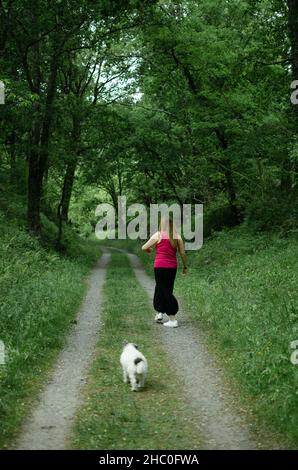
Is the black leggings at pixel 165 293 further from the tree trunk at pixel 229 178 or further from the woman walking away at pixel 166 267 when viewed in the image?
the tree trunk at pixel 229 178

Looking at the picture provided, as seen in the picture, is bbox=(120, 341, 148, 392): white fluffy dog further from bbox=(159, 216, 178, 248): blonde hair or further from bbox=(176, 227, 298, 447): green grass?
bbox=(159, 216, 178, 248): blonde hair

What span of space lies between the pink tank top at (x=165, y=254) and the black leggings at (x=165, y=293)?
113 mm

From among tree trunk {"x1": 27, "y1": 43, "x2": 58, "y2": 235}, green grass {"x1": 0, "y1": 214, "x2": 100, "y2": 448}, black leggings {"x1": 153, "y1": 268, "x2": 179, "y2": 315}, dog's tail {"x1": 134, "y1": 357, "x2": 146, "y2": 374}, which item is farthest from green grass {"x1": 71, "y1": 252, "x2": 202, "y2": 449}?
tree trunk {"x1": 27, "y1": 43, "x2": 58, "y2": 235}

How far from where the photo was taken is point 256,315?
10.5 metres

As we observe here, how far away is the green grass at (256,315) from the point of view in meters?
6.64

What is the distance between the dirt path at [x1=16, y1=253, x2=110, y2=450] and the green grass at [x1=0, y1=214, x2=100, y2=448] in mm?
164

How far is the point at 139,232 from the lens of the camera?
5144 centimetres

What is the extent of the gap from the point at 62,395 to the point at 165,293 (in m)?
5.00

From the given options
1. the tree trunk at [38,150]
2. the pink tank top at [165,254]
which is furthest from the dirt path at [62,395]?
the tree trunk at [38,150]

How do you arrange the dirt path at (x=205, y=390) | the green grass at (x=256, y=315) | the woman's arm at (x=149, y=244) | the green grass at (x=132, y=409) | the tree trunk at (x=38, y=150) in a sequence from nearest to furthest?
the green grass at (x=132, y=409) → the dirt path at (x=205, y=390) → the green grass at (x=256, y=315) → the woman's arm at (x=149, y=244) → the tree trunk at (x=38, y=150)

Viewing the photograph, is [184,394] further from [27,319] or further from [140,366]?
[27,319]

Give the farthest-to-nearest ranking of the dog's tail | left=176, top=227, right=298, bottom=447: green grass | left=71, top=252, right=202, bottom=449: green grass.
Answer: the dog's tail, left=176, top=227, right=298, bottom=447: green grass, left=71, top=252, right=202, bottom=449: green grass

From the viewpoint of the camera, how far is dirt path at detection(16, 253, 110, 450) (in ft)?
19.1

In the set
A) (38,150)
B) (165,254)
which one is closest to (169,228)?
(165,254)
